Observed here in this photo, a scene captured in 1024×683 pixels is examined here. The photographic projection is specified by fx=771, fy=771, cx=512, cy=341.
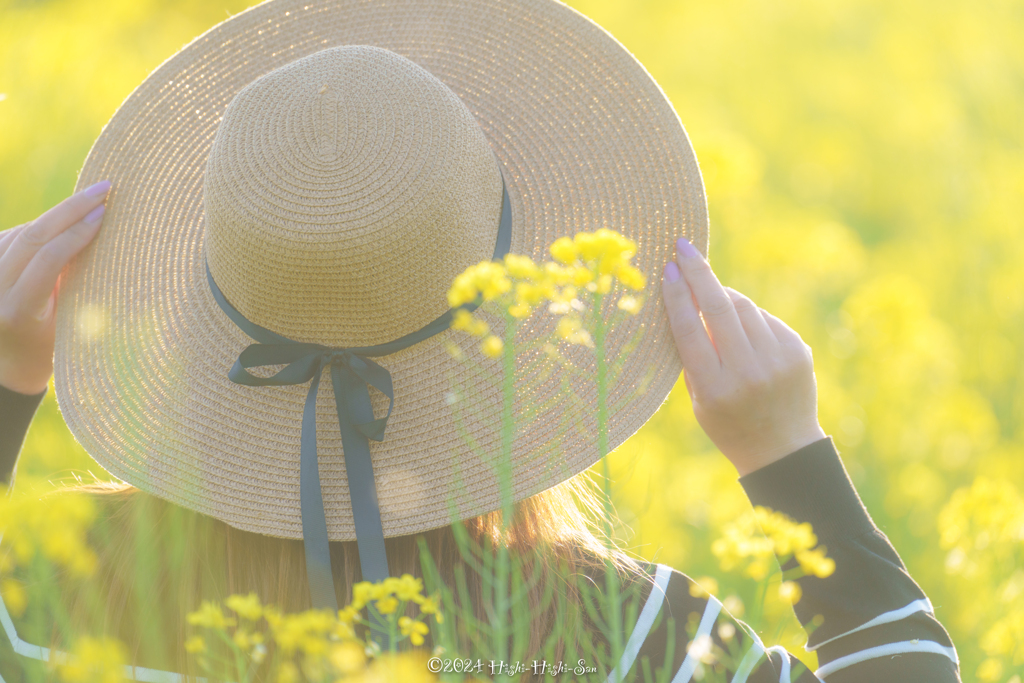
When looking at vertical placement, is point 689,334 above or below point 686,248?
below

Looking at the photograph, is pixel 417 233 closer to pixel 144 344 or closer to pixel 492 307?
pixel 492 307

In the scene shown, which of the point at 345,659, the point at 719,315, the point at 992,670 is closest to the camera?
the point at 345,659

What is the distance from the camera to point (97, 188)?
1.11 metres

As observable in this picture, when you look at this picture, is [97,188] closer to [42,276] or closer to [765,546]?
[42,276]

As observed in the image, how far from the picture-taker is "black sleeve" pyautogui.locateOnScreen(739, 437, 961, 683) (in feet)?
2.87

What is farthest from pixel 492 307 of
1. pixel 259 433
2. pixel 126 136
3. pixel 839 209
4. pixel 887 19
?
pixel 887 19

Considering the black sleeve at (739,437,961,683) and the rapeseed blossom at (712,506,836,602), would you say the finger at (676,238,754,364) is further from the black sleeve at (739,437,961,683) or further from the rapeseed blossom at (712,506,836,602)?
the rapeseed blossom at (712,506,836,602)

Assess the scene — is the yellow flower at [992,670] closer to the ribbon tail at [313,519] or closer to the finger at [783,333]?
the finger at [783,333]

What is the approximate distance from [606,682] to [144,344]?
0.72 meters

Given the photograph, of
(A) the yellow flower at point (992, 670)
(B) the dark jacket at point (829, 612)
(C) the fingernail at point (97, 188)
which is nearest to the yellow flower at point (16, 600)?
(B) the dark jacket at point (829, 612)

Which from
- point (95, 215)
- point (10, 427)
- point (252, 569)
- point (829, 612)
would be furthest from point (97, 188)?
point (829, 612)

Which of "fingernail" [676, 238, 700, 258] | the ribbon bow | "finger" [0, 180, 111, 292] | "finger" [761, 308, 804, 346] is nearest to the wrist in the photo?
"finger" [761, 308, 804, 346]

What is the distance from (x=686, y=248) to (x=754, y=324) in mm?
132

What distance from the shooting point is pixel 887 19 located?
6.11m
